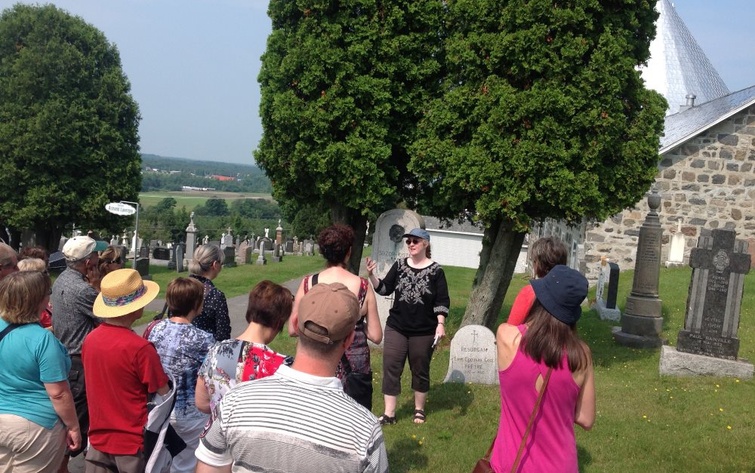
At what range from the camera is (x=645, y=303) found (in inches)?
456

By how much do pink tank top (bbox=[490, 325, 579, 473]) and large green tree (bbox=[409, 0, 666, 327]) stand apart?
6465mm

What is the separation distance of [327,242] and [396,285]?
1717 millimetres

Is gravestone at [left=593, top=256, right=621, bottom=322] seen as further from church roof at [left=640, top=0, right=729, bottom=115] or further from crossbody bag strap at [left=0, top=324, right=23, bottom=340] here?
church roof at [left=640, top=0, right=729, bottom=115]

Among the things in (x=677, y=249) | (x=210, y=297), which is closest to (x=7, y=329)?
(x=210, y=297)

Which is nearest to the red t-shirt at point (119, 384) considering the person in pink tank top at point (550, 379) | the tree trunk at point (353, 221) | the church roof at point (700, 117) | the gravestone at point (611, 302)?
the person in pink tank top at point (550, 379)

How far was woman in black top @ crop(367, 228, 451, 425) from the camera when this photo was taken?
21.6ft

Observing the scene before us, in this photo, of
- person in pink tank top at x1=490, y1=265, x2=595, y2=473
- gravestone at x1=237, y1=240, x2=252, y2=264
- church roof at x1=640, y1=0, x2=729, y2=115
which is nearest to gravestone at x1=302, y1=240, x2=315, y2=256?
gravestone at x1=237, y1=240, x2=252, y2=264

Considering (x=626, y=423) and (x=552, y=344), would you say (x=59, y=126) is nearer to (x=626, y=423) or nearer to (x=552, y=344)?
(x=626, y=423)

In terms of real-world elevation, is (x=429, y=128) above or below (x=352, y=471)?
above

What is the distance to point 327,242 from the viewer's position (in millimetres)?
5160

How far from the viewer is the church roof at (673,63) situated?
33.3 meters

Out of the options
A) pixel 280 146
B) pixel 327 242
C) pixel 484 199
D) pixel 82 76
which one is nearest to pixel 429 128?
pixel 484 199

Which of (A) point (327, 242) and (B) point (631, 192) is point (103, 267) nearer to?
(A) point (327, 242)

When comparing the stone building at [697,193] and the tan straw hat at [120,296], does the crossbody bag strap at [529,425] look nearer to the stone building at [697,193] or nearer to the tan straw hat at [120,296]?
the tan straw hat at [120,296]
